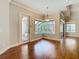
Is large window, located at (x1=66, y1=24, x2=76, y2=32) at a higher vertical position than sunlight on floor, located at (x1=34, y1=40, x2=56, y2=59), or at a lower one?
higher

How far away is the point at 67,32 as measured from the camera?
43.3ft

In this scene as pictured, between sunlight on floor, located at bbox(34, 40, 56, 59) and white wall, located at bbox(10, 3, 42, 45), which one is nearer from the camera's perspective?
sunlight on floor, located at bbox(34, 40, 56, 59)

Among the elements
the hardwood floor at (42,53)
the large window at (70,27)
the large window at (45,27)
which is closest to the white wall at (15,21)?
the hardwood floor at (42,53)

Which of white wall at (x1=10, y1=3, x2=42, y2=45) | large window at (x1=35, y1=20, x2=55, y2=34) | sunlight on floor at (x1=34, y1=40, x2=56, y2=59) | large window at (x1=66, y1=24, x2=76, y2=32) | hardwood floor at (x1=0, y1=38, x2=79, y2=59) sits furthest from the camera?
large window at (x1=66, y1=24, x2=76, y2=32)

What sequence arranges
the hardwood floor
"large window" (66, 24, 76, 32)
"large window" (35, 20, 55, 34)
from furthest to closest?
"large window" (66, 24, 76, 32) → "large window" (35, 20, 55, 34) → the hardwood floor

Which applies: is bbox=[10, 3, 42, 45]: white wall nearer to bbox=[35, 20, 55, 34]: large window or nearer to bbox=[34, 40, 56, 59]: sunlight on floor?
bbox=[34, 40, 56, 59]: sunlight on floor

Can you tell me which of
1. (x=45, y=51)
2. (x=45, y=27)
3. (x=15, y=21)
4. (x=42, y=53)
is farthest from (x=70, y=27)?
(x=42, y=53)

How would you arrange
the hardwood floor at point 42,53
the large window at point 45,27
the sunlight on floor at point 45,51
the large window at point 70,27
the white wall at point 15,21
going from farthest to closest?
1. the large window at point 70,27
2. the large window at point 45,27
3. the white wall at point 15,21
4. the sunlight on floor at point 45,51
5. the hardwood floor at point 42,53

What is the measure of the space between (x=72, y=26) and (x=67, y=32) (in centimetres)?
96

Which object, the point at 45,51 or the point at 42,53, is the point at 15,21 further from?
the point at 42,53

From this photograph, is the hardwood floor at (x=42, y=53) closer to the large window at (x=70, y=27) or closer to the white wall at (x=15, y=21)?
the white wall at (x=15, y=21)

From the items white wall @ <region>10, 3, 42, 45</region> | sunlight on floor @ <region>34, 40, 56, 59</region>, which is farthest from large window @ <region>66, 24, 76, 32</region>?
sunlight on floor @ <region>34, 40, 56, 59</region>

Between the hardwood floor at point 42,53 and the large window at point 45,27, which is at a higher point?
the large window at point 45,27

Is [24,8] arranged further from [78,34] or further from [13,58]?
[78,34]
